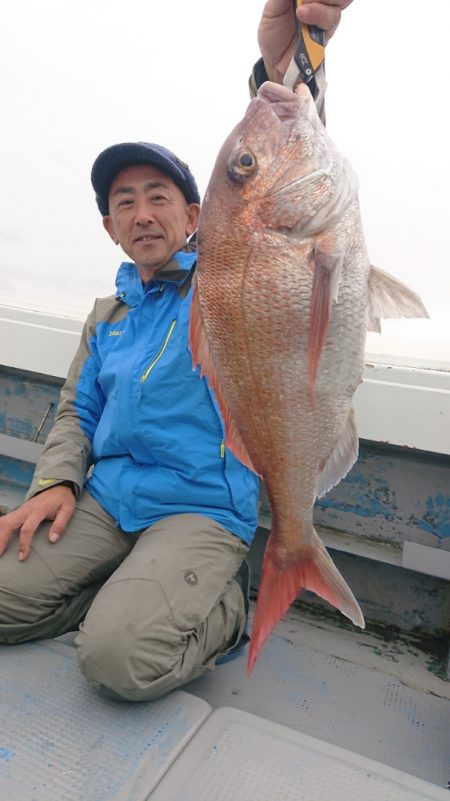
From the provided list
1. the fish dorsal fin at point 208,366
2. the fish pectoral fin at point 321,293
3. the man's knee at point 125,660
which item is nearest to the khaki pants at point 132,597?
the man's knee at point 125,660

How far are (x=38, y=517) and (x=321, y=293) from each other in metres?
1.30

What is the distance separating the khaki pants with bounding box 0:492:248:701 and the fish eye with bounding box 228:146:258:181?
1098 mm

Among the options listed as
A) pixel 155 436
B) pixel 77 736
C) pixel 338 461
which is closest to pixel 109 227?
pixel 155 436

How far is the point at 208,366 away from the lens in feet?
4.88

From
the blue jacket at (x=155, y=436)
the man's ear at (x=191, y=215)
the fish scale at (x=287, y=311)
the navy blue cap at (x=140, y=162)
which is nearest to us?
the fish scale at (x=287, y=311)

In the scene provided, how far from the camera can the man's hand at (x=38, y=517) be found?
74.7 inches

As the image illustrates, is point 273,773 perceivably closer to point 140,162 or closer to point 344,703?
point 344,703

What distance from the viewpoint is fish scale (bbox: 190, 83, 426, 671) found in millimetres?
1360

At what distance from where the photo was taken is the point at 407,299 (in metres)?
1.40

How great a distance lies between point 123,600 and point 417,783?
87 centimetres

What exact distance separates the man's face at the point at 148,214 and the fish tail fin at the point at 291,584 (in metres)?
1.24

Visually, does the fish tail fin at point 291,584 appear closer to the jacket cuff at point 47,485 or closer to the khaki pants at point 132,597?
the khaki pants at point 132,597

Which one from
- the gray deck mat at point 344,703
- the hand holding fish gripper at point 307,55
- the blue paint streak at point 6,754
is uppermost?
the hand holding fish gripper at point 307,55

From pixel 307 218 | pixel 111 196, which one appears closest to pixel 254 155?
pixel 307 218
